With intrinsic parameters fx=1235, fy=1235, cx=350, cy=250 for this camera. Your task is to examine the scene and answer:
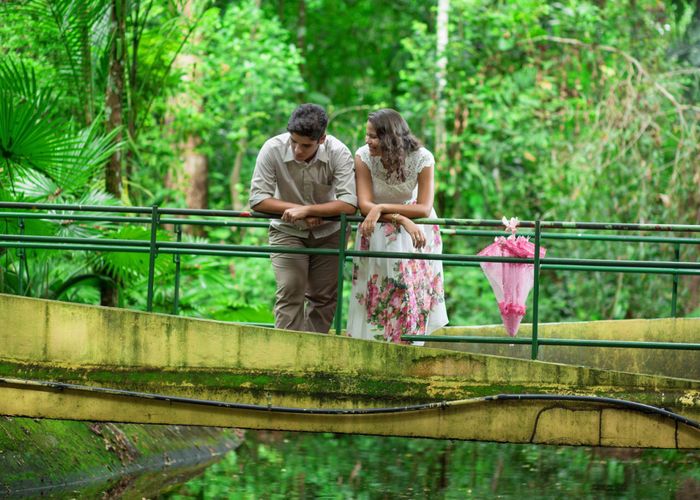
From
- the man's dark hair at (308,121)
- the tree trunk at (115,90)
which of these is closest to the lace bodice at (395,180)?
the man's dark hair at (308,121)

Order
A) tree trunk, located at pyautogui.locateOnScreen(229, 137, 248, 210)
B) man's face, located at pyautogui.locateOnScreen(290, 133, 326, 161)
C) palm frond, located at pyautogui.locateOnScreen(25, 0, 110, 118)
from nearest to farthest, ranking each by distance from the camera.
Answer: man's face, located at pyautogui.locateOnScreen(290, 133, 326, 161) → palm frond, located at pyautogui.locateOnScreen(25, 0, 110, 118) → tree trunk, located at pyautogui.locateOnScreen(229, 137, 248, 210)

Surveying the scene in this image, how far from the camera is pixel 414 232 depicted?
23.1ft

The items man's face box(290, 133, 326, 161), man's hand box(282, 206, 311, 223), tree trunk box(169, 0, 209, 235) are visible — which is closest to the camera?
man's face box(290, 133, 326, 161)

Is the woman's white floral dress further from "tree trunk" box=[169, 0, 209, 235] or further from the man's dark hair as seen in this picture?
"tree trunk" box=[169, 0, 209, 235]

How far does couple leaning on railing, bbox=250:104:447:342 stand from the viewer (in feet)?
23.1

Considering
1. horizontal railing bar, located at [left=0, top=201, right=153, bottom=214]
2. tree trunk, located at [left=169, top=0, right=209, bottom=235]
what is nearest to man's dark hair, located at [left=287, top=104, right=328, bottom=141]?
horizontal railing bar, located at [left=0, top=201, right=153, bottom=214]

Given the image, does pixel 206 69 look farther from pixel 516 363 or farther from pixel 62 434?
pixel 516 363

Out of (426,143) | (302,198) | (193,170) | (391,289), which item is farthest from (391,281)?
(193,170)

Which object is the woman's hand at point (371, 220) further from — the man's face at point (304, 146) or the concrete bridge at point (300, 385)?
the concrete bridge at point (300, 385)

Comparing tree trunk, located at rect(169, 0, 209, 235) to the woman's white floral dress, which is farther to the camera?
tree trunk, located at rect(169, 0, 209, 235)

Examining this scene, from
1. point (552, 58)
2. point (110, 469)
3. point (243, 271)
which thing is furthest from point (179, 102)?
point (110, 469)

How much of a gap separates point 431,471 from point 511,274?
4.79 meters

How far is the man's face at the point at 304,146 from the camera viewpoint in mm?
6994

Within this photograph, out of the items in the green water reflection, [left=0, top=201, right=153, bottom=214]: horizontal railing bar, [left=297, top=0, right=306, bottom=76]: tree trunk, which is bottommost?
the green water reflection
